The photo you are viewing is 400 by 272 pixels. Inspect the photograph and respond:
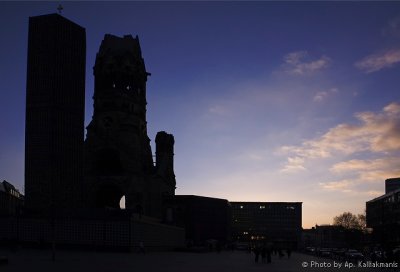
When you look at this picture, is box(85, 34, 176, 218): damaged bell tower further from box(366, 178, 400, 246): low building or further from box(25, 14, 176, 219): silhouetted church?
box(366, 178, 400, 246): low building

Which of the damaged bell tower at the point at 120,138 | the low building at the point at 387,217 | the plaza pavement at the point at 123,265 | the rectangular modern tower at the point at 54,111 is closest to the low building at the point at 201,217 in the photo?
the damaged bell tower at the point at 120,138

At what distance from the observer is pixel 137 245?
69250 mm

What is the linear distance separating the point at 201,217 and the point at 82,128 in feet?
210

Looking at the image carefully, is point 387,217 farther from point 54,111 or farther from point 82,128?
point 54,111

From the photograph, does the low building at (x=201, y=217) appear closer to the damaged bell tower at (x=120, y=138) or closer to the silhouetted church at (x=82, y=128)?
the silhouetted church at (x=82, y=128)

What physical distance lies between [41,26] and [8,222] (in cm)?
3697

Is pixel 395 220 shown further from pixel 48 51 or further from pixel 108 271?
pixel 108 271

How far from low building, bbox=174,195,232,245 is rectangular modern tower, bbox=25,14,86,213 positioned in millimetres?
35493

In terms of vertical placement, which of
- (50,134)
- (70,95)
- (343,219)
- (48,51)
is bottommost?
(343,219)

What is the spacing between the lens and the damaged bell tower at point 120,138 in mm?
100312

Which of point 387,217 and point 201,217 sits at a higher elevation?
point 387,217

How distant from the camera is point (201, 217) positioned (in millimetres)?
152000

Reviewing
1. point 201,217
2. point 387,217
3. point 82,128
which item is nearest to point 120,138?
point 82,128

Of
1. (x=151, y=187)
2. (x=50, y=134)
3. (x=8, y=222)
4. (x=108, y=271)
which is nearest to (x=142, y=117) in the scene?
(x=151, y=187)
